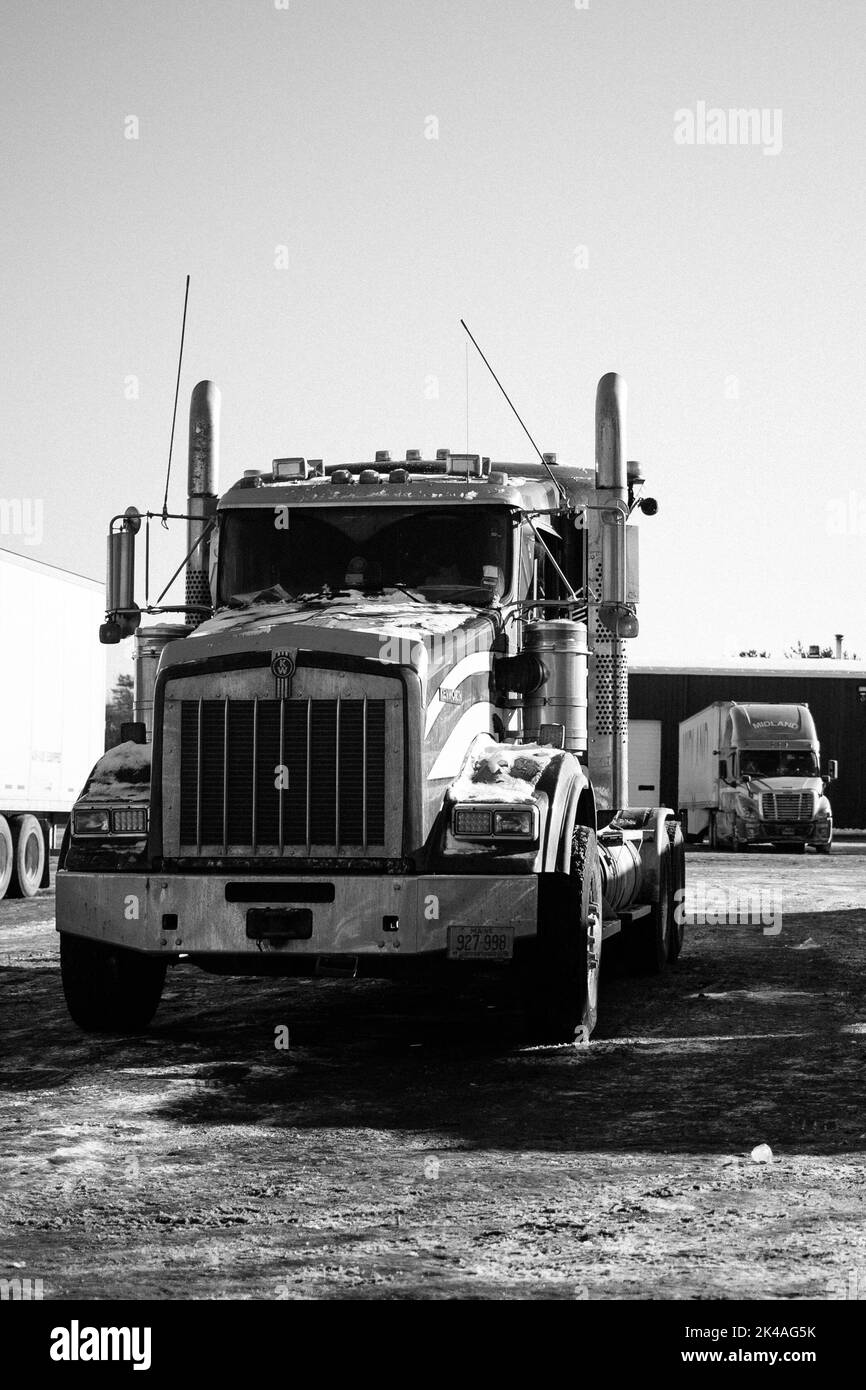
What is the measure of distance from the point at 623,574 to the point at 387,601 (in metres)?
1.74

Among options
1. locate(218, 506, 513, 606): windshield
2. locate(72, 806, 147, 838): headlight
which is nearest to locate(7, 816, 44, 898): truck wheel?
locate(218, 506, 513, 606): windshield

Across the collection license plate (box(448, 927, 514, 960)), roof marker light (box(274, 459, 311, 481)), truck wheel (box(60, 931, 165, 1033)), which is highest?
roof marker light (box(274, 459, 311, 481))

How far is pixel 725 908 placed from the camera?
20047 millimetres

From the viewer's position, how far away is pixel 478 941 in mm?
8562

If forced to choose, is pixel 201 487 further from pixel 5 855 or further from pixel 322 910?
pixel 5 855

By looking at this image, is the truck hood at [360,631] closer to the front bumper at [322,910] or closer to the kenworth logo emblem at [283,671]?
the kenworth logo emblem at [283,671]

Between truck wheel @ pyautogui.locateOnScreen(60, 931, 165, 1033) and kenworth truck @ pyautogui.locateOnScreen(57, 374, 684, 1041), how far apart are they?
1cm

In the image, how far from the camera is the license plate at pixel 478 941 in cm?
855

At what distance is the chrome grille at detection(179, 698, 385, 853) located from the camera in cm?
871

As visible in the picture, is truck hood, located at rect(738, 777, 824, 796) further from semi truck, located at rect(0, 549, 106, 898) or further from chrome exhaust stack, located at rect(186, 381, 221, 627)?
chrome exhaust stack, located at rect(186, 381, 221, 627)

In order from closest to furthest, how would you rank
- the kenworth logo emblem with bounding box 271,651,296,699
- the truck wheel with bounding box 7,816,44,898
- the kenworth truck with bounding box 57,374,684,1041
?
the kenworth truck with bounding box 57,374,684,1041, the kenworth logo emblem with bounding box 271,651,296,699, the truck wheel with bounding box 7,816,44,898

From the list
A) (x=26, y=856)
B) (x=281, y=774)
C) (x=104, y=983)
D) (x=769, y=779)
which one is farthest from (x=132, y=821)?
(x=769, y=779)

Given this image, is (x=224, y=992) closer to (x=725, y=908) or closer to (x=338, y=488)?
(x=338, y=488)
